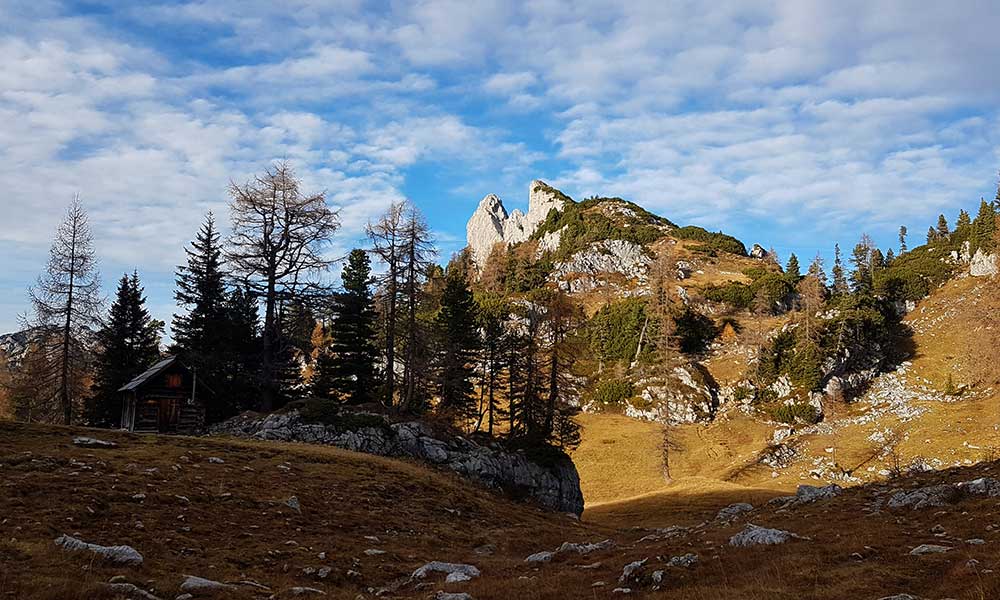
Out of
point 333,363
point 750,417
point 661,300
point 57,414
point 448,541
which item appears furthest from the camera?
point 661,300

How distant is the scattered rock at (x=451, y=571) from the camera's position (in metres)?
15.5

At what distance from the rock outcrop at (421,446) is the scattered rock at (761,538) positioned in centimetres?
2185

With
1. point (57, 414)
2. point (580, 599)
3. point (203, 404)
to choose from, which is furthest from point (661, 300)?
point (580, 599)

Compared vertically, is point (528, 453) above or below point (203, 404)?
below

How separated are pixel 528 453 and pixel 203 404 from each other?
22619 millimetres

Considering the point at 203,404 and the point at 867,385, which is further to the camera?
the point at 867,385

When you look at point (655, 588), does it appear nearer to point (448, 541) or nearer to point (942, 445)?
point (448, 541)

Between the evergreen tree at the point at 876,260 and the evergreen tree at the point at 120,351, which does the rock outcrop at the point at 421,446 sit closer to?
the evergreen tree at the point at 120,351

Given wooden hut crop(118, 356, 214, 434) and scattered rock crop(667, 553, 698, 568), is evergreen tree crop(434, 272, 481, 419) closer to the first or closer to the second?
wooden hut crop(118, 356, 214, 434)

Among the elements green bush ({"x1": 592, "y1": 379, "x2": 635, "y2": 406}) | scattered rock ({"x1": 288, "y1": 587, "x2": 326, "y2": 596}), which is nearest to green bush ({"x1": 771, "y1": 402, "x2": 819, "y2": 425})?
green bush ({"x1": 592, "y1": 379, "x2": 635, "y2": 406})

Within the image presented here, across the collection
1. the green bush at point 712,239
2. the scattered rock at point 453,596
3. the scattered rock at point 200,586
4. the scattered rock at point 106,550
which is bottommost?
the scattered rock at point 453,596

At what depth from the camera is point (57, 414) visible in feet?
130

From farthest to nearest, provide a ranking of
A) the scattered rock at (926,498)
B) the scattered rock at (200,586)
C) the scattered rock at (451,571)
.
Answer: the scattered rock at (926,498) → the scattered rock at (451,571) → the scattered rock at (200,586)

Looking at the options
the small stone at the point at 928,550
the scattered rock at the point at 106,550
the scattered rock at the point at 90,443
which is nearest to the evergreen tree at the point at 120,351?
the scattered rock at the point at 90,443
